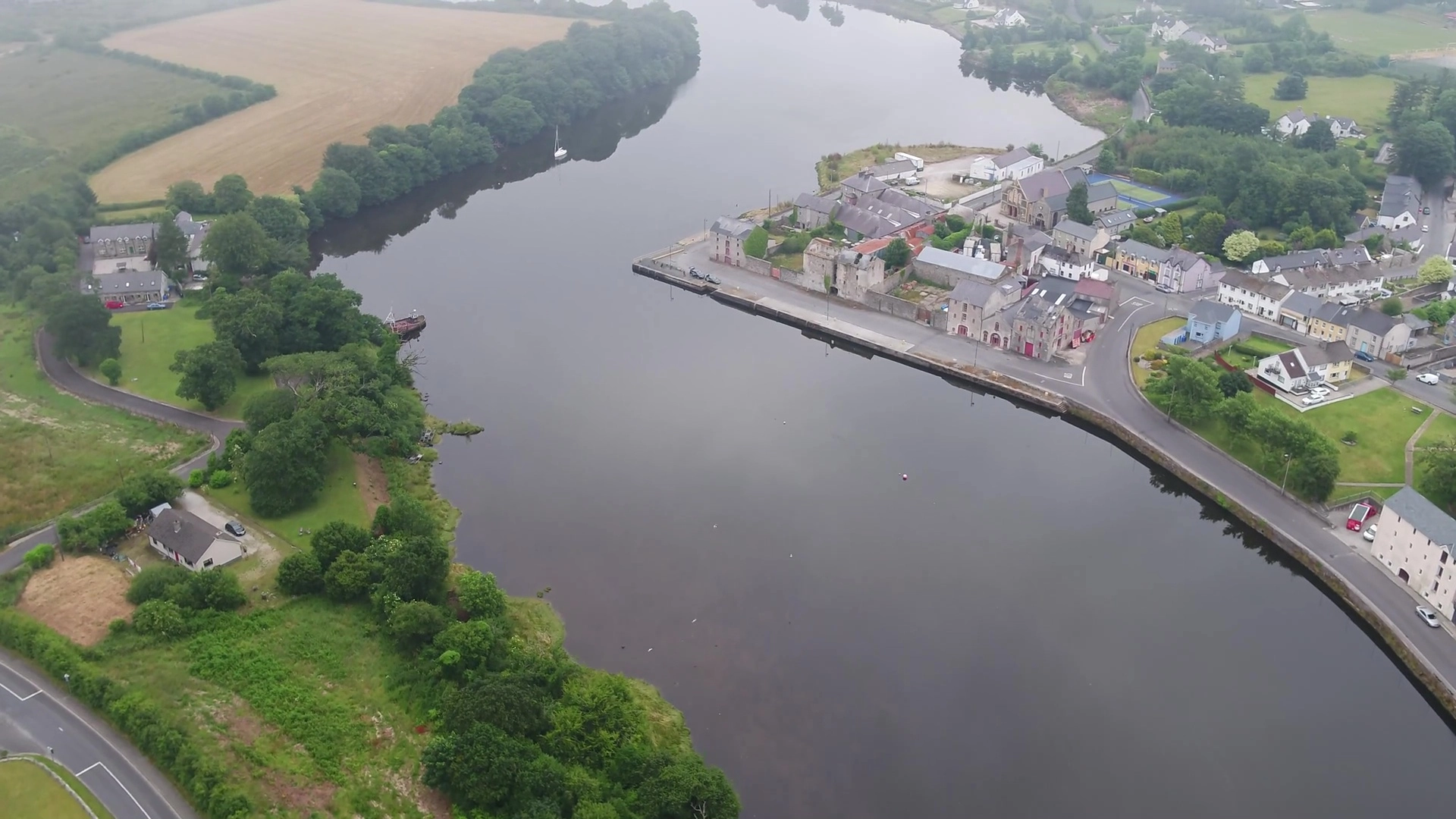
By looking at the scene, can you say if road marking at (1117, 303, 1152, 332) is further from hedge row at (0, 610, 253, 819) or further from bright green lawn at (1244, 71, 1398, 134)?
hedge row at (0, 610, 253, 819)

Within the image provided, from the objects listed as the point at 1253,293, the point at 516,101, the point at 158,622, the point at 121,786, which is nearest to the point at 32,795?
the point at 121,786

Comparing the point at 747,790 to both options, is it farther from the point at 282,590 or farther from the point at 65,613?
the point at 65,613

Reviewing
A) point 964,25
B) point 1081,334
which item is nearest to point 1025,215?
point 1081,334

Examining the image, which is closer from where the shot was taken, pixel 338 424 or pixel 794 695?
pixel 794 695

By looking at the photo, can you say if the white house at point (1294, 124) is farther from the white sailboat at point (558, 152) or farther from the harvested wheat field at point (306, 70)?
the harvested wheat field at point (306, 70)

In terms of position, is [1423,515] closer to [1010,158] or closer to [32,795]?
[32,795]

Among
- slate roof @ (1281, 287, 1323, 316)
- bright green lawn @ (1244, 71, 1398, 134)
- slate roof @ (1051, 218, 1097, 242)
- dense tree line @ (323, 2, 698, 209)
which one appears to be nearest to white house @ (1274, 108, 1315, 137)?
bright green lawn @ (1244, 71, 1398, 134)
